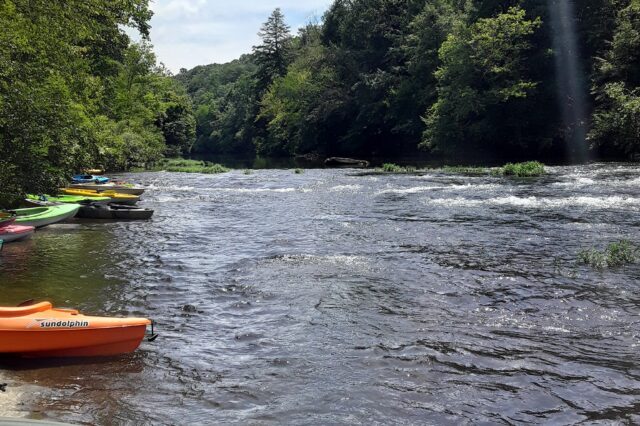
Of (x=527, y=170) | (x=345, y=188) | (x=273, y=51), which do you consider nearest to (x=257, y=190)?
(x=345, y=188)

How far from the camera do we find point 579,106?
121 feet

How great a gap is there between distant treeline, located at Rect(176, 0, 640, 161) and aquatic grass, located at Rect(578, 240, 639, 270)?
18778 millimetres

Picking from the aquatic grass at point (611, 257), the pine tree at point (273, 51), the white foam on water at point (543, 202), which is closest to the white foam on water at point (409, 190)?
the white foam on water at point (543, 202)

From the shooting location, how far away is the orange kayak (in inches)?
243

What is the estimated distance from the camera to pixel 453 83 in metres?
39.0

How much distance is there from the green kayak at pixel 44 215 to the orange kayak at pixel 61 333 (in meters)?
8.88

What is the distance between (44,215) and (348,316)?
10.8 meters

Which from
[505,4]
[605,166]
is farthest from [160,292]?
[505,4]

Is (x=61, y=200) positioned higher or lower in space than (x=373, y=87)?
lower

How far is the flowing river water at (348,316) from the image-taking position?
5480 mm

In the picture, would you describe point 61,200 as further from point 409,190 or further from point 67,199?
point 409,190

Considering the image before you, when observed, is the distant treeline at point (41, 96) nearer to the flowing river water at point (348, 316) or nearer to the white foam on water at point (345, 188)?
the flowing river water at point (348, 316)

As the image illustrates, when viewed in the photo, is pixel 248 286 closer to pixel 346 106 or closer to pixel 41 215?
pixel 41 215

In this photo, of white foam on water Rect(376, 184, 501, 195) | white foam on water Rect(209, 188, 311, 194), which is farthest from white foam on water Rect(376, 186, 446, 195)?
white foam on water Rect(209, 188, 311, 194)
